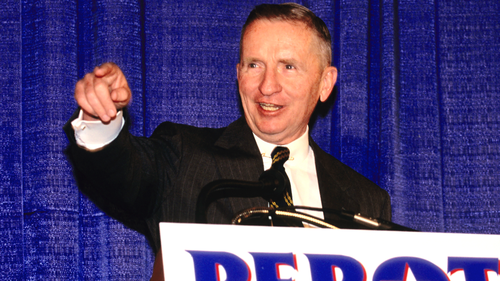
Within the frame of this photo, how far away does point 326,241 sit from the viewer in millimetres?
729

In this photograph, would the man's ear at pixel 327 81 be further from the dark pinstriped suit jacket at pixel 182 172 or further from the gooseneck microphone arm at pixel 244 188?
the gooseneck microphone arm at pixel 244 188

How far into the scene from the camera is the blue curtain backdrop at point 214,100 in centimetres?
182

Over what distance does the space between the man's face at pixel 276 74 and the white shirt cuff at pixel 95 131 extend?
595 mm

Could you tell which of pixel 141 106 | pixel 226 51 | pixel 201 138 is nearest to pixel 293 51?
pixel 201 138

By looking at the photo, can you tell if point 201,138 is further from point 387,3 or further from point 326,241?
point 387,3

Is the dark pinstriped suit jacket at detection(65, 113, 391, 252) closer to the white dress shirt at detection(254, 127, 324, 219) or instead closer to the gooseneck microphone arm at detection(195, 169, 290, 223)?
the white dress shirt at detection(254, 127, 324, 219)

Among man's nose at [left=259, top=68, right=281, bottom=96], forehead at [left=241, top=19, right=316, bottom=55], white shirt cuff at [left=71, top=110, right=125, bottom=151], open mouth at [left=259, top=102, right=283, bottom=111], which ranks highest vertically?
forehead at [left=241, top=19, right=316, bottom=55]

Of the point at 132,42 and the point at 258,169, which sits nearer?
the point at 258,169

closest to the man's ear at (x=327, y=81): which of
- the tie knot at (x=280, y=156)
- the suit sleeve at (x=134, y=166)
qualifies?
the tie knot at (x=280, y=156)

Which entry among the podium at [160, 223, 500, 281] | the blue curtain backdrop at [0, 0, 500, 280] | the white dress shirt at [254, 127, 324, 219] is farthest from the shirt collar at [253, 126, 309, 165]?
the podium at [160, 223, 500, 281]

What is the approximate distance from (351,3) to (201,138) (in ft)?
3.64

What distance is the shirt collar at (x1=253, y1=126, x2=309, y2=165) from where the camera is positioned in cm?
169

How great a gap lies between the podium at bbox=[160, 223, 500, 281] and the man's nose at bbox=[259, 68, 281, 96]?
92cm

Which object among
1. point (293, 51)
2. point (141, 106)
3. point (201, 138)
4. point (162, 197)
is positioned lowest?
point (162, 197)
